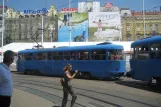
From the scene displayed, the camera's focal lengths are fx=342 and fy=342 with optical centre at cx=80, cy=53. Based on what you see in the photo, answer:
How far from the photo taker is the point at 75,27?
8381 cm

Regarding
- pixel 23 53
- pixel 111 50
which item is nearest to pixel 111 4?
pixel 23 53

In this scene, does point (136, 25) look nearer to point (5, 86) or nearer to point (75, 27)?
point (75, 27)

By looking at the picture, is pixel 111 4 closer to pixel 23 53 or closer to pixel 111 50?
pixel 23 53

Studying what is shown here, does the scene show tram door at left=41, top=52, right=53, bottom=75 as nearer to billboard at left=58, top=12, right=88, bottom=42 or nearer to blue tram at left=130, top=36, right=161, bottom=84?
blue tram at left=130, top=36, right=161, bottom=84

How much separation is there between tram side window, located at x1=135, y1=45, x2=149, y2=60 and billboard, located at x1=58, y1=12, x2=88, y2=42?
212 feet

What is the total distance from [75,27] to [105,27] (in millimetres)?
7331

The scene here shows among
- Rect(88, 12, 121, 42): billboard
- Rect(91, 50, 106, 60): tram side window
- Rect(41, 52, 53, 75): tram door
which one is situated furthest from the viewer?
Rect(88, 12, 121, 42): billboard

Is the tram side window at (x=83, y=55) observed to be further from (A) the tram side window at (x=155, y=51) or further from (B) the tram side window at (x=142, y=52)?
(A) the tram side window at (x=155, y=51)

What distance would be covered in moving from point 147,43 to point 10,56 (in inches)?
453

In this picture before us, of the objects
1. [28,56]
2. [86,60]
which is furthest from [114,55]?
[28,56]

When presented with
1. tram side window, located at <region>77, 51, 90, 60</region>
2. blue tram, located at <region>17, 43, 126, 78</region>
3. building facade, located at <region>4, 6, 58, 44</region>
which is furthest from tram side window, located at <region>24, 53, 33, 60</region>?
building facade, located at <region>4, 6, 58, 44</region>

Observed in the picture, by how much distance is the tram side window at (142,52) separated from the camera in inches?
663

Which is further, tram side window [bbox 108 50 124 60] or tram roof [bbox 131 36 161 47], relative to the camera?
tram side window [bbox 108 50 124 60]

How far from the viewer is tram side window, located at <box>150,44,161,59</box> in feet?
50.8
